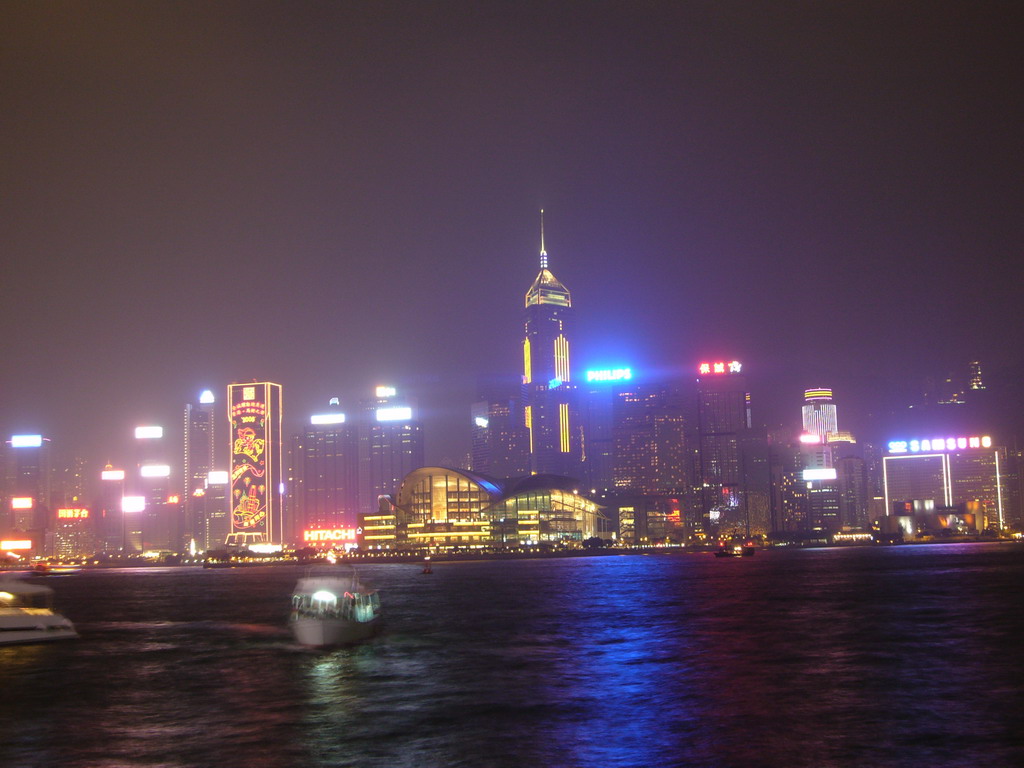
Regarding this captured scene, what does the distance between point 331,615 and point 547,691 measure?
73.1 feet

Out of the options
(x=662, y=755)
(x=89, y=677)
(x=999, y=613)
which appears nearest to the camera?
(x=662, y=755)

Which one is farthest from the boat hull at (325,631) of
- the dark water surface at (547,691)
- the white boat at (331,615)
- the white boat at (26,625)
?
the white boat at (26,625)

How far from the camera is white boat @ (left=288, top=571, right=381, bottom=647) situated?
6084 cm

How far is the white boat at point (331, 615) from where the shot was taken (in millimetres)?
60844

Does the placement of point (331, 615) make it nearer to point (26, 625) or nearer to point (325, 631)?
point (325, 631)

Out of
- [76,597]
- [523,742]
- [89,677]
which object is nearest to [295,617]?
→ [89,677]

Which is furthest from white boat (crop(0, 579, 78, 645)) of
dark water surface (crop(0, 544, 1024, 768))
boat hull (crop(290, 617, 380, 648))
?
boat hull (crop(290, 617, 380, 648))

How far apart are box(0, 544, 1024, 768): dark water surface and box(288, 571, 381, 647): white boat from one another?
1.80 meters

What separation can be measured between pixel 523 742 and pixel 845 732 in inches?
417

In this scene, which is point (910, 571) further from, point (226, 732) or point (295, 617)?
point (226, 732)

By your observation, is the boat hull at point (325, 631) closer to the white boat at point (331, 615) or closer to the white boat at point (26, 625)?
the white boat at point (331, 615)

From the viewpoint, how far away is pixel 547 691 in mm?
42781

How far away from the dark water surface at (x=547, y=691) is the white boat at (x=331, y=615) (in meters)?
1.80

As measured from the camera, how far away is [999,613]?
75562 millimetres
